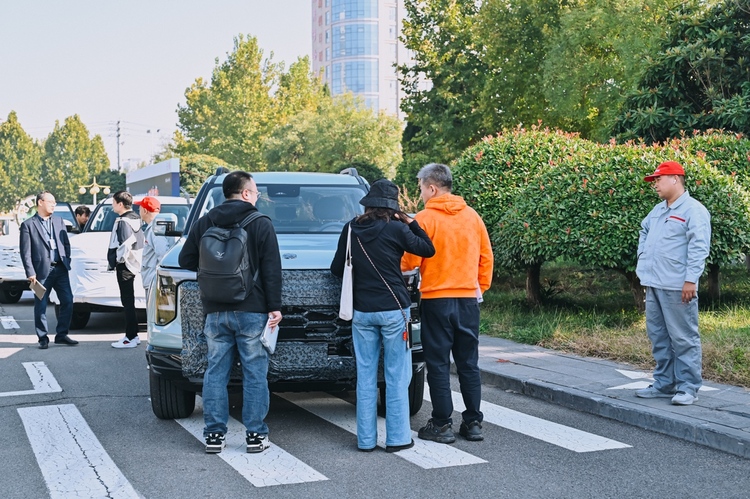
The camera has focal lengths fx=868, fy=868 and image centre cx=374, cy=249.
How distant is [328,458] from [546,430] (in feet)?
5.71

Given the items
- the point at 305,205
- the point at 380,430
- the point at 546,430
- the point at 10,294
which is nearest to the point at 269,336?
the point at 380,430

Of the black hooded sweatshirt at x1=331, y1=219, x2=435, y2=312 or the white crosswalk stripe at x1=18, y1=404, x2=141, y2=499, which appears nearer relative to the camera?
the white crosswalk stripe at x1=18, y1=404, x2=141, y2=499

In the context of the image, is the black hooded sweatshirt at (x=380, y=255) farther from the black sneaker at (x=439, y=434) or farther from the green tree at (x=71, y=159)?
→ the green tree at (x=71, y=159)

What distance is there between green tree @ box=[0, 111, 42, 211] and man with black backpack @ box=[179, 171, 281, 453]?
10602 cm

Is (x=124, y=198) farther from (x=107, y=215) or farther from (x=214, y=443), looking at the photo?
(x=214, y=443)

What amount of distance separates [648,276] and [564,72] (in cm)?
1895

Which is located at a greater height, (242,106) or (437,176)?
(242,106)

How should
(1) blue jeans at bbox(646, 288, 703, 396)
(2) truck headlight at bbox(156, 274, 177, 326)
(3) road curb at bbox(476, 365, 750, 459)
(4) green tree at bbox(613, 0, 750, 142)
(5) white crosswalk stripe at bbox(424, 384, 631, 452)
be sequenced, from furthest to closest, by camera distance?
1. (4) green tree at bbox(613, 0, 750, 142)
2. (1) blue jeans at bbox(646, 288, 703, 396)
3. (2) truck headlight at bbox(156, 274, 177, 326)
4. (5) white crosswalk stripe at bbox(424, 384, 631, 452)
5. (3) road curb at bbox(476, 365, 750, 459)

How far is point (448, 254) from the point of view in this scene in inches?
228

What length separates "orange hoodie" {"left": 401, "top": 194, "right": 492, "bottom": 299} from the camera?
5781 mm

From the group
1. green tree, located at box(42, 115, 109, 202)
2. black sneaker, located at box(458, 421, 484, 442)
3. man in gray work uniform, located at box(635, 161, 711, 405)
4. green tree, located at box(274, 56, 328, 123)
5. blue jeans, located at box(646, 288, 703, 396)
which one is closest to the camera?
black sneaker, located at box(458, 421, 484, 442)

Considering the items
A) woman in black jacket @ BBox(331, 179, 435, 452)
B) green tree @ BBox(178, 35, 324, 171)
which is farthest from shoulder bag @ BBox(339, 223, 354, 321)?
green tree @ BBox(178, 35, 324, 171)

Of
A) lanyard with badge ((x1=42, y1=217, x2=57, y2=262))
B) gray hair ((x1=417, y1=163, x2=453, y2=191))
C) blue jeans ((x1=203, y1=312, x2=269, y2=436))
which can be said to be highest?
gray hair ((x1=417, y1=163, x2=453, y2=191))

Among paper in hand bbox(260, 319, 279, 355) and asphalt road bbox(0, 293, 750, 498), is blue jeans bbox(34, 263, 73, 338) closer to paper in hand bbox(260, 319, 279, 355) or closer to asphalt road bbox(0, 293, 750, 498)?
asphalt road bbox(0, 293, 750, 498)
